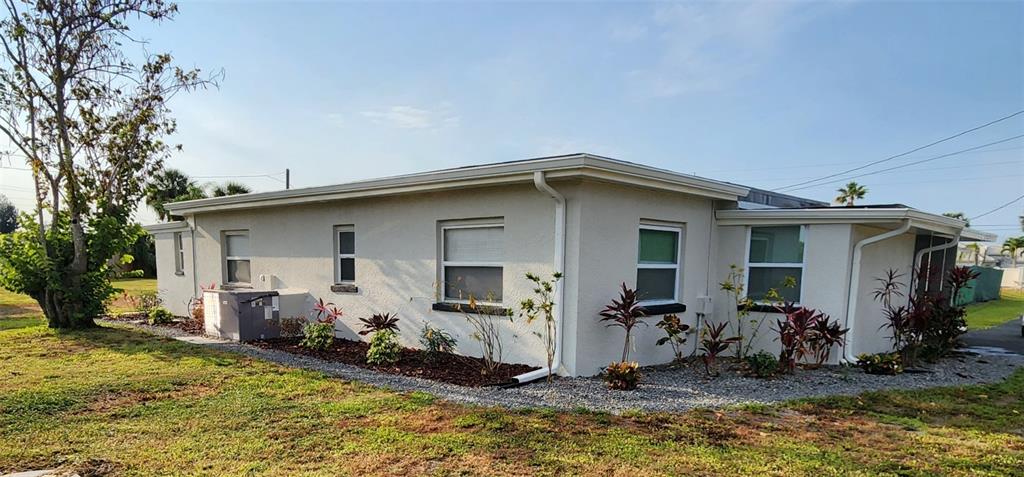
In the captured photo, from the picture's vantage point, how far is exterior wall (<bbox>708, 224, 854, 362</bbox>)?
6684 mm

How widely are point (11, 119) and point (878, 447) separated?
13.9 metres

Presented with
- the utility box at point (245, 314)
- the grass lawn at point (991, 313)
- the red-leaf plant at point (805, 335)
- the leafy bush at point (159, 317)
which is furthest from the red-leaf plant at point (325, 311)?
the grass lawn at point (991, 313)

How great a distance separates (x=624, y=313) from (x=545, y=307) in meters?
0.99

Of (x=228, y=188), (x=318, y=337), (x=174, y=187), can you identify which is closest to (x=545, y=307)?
(x=318, y=337)

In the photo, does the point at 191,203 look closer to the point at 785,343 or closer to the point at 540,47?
the point at 540,47

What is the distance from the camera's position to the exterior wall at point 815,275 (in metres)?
6.68

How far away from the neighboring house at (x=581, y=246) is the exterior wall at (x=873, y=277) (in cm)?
4

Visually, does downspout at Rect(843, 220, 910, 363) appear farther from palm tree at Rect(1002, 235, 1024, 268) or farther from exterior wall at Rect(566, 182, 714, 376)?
→ palm tree at Rect(1002, 235, 1024, 268)

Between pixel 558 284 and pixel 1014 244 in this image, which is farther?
pixel 1014 244

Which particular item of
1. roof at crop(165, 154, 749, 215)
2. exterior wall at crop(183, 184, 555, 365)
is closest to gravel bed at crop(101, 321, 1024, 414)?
exterior wall at crop(183, 184, 555, 365)

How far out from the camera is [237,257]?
10.6m

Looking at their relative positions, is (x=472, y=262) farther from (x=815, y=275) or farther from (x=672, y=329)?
(x=815, y=275)

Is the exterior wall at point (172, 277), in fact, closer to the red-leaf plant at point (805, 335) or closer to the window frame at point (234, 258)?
the window frame at point (234, 258)

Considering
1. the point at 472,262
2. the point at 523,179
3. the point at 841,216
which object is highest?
the point at 523,179
